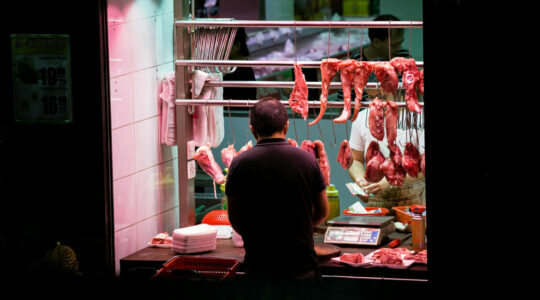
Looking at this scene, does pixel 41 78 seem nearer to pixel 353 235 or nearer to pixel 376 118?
pixel 376 118

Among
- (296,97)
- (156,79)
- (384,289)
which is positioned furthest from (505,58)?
(156,79)

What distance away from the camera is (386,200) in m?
6.23

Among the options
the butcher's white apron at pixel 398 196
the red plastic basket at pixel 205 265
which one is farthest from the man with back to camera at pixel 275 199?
the butcher's white apron at pixel 398 196

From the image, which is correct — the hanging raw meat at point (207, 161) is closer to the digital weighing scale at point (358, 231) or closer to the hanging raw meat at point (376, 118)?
the digital weighing scale at point (358, 231)

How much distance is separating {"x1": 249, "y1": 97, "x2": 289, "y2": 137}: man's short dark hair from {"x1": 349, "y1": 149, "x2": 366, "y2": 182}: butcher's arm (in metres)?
2.40

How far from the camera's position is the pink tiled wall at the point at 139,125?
4.90m

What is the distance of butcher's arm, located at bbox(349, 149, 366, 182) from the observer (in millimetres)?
6464

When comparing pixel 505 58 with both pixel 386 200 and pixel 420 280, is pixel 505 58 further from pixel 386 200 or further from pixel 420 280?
pixel 386 200

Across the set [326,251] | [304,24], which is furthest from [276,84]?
[326,251]

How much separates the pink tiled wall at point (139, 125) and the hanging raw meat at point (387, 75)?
1.76 meters

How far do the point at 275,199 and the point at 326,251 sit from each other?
881 mm

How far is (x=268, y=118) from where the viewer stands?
413 cm

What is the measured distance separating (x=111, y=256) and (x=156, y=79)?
174 centimetres

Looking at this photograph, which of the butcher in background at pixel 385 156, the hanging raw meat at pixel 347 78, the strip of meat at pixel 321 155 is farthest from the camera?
the butcher in background at pixel 385 156
